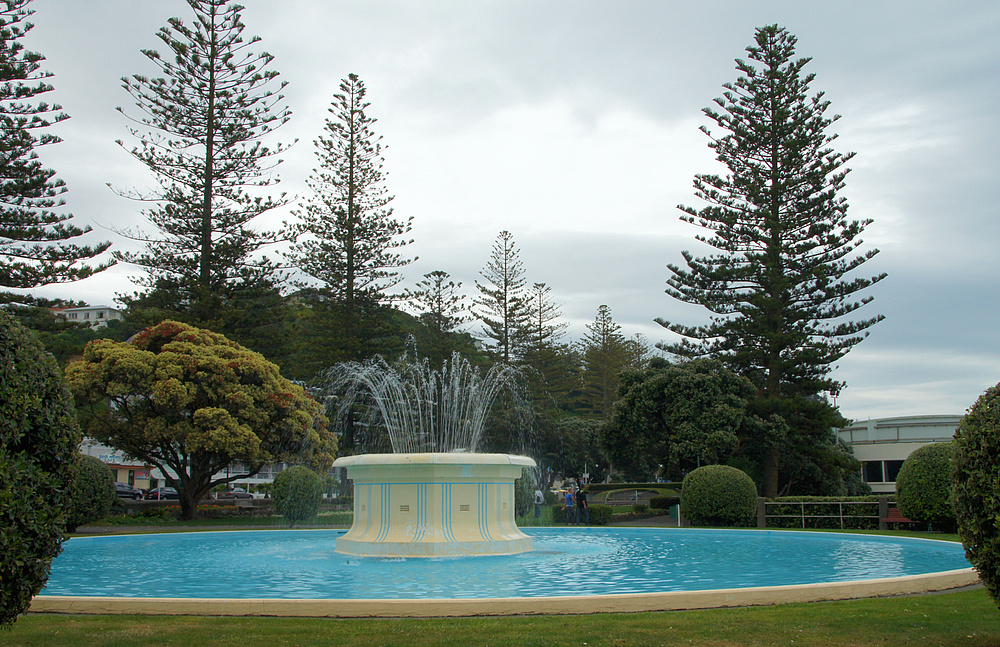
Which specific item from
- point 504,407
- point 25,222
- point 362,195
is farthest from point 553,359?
point 25,222

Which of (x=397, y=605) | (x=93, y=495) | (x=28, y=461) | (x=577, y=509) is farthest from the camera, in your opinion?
(x=577, y=509)

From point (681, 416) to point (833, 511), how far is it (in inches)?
260

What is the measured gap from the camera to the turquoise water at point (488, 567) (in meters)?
8.19

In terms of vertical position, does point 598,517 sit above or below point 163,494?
above

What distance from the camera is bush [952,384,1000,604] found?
5.32 meters

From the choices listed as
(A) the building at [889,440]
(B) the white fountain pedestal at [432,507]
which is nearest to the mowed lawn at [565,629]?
(B) the white fountain pedestal at [432,507]

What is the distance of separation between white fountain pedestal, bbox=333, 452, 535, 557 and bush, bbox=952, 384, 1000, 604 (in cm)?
691

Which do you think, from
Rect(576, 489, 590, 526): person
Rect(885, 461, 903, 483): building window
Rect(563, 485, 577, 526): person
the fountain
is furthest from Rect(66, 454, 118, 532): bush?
Rect(885, 461, 903, 483): building window

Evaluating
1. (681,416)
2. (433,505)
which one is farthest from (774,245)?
(433,505)

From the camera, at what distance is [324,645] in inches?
207

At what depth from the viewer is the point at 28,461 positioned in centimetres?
478

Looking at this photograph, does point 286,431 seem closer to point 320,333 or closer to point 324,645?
point 320,333

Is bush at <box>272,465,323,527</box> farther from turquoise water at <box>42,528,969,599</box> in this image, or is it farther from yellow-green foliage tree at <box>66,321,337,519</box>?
turquoise water at <box>42,528,969,599</box>

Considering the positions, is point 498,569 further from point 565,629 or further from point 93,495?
point 93,495
